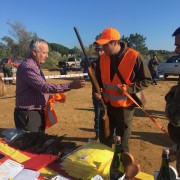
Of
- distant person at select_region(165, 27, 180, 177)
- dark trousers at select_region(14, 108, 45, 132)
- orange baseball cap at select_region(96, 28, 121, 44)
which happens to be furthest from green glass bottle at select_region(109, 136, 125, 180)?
dark trousers at select_region(14, 108, 45, 132)

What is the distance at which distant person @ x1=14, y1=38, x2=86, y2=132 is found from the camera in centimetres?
337

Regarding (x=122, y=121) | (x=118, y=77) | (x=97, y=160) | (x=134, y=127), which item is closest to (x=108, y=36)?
(x=118, y=77)

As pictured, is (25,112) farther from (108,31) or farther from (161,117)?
(161,117)

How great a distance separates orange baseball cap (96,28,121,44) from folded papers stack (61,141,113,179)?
57.7 inches

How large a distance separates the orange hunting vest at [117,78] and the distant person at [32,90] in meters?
0.52

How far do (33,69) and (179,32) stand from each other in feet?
6.42

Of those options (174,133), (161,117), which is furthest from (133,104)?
(161,117)

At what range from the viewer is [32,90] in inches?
139

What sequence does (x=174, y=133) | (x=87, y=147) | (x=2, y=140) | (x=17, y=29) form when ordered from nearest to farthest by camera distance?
(x=174, y=133) < (x=87, y=147) < (x=2, y=140) < (x=17, y=29)

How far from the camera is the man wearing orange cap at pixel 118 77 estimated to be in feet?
11.1

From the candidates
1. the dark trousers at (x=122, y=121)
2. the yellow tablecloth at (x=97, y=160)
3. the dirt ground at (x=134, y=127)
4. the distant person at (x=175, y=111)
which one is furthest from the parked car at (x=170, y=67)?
the distant person at (x=175, y=111)

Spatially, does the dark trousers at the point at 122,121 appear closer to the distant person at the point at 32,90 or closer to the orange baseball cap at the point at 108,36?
the distant person at the point at 32,90

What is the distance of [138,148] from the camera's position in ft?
18.1

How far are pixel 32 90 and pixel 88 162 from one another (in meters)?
1.63
